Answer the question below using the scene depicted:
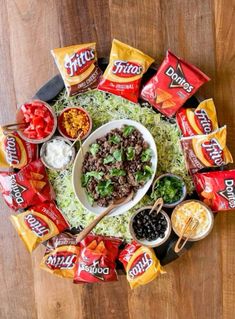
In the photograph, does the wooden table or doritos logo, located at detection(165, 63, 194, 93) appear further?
the wooden table

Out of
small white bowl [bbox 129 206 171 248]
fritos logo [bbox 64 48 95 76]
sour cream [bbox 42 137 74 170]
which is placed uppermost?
fritos logo [bbox 64 48 95 76]

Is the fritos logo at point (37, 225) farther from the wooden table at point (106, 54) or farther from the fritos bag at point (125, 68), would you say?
the fritos bag at point (125, 68)

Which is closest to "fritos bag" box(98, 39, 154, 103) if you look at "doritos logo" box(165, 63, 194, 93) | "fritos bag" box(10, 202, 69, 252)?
"doritos logo" box(165, 63, 194, 93)

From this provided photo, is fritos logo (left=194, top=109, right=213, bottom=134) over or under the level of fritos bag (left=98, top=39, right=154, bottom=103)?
under

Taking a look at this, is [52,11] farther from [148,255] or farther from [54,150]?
[148,255]

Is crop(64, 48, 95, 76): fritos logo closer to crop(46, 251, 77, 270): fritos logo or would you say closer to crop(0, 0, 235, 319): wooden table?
crop(0, 0, 235, 319): wooden table

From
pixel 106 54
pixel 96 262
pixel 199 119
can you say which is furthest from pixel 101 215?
pixel 106 54
